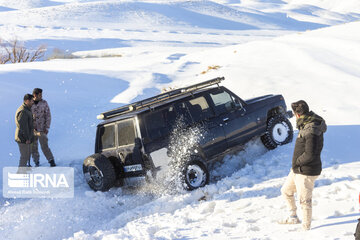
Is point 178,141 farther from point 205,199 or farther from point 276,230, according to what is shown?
point 276,230

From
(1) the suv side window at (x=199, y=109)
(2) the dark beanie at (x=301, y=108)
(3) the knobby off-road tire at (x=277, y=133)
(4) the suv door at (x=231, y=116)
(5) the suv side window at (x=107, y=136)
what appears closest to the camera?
(2) the dark beanie at (x=301, y=108)

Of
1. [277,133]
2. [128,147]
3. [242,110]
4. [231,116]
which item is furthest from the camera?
[277,133]

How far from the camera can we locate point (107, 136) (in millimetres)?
7496

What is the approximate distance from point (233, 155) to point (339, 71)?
818cm

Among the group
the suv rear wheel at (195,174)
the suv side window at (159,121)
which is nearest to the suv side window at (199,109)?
the suv side window at (159,121)

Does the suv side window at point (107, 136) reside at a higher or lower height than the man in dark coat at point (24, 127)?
lower

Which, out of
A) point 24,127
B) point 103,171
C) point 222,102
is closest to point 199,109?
point 222,102

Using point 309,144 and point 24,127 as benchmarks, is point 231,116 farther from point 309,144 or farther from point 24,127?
point 24,127

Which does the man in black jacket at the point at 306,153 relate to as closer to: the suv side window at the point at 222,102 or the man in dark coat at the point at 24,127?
the suv side window at the point at 222,102

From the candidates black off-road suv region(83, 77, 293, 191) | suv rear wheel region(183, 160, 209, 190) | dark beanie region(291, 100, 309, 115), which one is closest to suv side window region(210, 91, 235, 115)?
black off-road suv region(83, 77, 293, 191)

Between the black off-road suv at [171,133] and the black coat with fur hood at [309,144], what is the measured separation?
275cm

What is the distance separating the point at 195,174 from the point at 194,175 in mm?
27

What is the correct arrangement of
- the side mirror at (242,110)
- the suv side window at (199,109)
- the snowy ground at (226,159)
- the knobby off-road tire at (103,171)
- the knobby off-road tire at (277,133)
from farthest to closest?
the knobby off-road tire at (277,133), the side mirror at (242,110), the suv side window at (199,109), the knobby off-road tire at (103,171), the snowy ground at (226,159)

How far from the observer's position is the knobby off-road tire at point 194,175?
693cm
